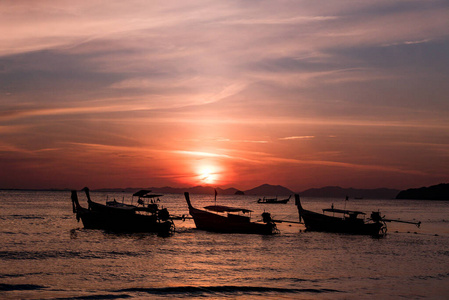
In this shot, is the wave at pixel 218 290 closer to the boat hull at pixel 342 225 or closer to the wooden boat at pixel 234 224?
the wooden boat at pixel 234 224

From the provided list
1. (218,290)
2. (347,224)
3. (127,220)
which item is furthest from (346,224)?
(218,290)

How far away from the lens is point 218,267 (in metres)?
34.5

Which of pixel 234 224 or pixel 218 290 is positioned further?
pixel 234 224

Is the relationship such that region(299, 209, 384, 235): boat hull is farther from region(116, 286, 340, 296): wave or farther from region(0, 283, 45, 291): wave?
region(0, 283, 45, 291): wave

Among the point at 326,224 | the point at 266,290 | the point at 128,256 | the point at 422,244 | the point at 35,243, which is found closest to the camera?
the point at 266,290

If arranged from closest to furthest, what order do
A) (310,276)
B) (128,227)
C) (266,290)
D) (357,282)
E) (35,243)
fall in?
(266,290) → (357,282) → (310,276) → (35,243) → (128,227)

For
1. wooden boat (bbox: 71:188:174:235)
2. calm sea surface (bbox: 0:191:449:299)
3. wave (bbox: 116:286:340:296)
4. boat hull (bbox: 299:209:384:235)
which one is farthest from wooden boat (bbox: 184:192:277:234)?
wave (bbox: 116:286:340:296)

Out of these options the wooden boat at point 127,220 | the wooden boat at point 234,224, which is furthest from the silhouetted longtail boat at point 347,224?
the wooden boat at point 127,220

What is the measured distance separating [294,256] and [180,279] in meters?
15.3

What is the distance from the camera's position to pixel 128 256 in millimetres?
40406

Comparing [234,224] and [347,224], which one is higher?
[347,224]

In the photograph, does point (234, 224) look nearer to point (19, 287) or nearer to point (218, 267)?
point (218, 267)

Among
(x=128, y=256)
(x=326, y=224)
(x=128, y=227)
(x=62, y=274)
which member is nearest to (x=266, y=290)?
(x=62, y=274)

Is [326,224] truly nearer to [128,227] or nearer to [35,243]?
[128,227]
